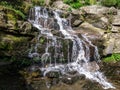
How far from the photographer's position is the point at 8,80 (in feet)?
41.9

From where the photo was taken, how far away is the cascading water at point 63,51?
1427 centimetres

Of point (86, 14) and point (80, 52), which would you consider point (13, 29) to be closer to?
point (80, 52)

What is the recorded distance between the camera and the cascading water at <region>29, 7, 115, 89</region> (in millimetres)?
14270

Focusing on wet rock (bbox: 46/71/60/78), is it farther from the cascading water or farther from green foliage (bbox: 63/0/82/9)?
green foliage (bbox: 63/0/82/9)

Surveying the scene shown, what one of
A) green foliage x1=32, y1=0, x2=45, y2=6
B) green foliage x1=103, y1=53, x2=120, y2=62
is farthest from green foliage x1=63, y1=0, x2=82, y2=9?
green foliage x1=103, y1=53, x2=120, y2=62

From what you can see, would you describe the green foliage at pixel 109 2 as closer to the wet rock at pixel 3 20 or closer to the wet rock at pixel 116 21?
the wet rock at pixel 116 21

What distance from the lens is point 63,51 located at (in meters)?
15.0

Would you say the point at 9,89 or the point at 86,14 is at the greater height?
the point at 86,14

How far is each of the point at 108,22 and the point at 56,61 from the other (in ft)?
18.5

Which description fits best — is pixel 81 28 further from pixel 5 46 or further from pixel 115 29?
pixel 5 46

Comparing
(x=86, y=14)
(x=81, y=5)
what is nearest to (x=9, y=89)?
(x=86, y=14)

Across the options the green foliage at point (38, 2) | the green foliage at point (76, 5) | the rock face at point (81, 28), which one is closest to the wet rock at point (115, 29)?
the rock face at point (81, 28)

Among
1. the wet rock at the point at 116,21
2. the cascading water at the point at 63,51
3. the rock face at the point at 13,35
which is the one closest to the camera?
the rock face at the point at 13,35

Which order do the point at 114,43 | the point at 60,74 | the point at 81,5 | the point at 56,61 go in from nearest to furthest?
1. the point at 60,74
2. the point at 56,61
3. the point at 114,43
4. the point at 81,5
